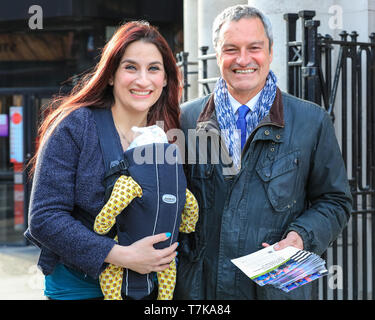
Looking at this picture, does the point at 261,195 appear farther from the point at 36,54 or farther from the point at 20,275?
the point at 36,54

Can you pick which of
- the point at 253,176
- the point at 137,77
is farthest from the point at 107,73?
the point at 253,176

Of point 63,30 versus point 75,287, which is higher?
point 63,30

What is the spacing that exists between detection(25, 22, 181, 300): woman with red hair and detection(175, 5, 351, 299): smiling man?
343 millimetres

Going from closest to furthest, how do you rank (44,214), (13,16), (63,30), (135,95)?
1. (44,214)
2. (135,95)
3. (13,16)
4. (63,30)

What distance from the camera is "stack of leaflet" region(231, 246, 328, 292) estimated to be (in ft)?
8.62

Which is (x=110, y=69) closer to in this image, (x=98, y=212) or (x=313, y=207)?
(x=98, y=212)

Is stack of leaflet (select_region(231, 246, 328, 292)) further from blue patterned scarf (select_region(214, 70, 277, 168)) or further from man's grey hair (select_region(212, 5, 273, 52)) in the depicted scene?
man's grey hair (select_region(212, 5, 273, 52))

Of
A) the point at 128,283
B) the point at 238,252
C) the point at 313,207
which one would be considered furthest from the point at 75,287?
the point at 313,207

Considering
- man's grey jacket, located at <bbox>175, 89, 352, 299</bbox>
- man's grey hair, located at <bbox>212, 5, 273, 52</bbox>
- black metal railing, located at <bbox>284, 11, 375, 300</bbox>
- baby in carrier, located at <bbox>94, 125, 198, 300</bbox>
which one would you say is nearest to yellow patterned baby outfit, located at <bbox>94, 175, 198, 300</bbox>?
baby in carrier, located at <bbox>94, 125, 198, 300</bbox>

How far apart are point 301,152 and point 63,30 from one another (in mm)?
8919

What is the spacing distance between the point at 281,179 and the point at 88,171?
3.03ft

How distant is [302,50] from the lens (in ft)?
14.8

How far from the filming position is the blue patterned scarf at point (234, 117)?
2951mm

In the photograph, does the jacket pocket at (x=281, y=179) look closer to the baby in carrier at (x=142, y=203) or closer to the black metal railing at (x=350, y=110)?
the baby in carrier at (x=142, y=203)
